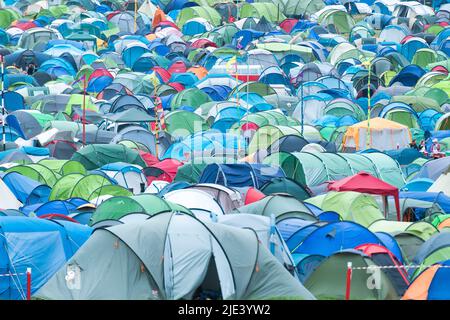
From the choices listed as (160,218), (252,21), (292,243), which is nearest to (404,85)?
(252,21)

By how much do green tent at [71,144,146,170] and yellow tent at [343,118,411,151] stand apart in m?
5.16

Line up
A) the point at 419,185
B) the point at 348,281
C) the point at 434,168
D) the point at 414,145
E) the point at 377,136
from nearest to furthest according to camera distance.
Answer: the point at 348,281 → the point at 419,185 → the point at 434,168 → the point at 414,145 → the point at 377,136

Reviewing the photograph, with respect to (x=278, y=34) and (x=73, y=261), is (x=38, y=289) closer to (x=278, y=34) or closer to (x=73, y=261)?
(x=73, y=261)

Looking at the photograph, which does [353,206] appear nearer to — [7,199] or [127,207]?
[127,207]

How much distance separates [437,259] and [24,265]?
523 cm

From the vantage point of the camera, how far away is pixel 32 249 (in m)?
17.1

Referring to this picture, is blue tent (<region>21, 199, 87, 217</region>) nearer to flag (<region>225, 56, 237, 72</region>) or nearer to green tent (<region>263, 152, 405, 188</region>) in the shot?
green tent (<region>263, 152, 405, 188</region>)

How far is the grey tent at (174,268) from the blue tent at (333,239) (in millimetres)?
2642

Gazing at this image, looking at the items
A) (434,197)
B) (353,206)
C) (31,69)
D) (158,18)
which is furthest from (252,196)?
(158,18)

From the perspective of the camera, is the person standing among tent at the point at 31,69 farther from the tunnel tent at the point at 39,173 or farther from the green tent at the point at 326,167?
the green tent at the point at 326,167

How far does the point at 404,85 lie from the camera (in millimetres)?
40312

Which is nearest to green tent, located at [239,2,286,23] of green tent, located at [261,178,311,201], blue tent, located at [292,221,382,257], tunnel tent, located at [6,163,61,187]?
tunnel tent, located at [6,163,61,187]

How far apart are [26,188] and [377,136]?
9800mm

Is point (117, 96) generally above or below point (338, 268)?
below
